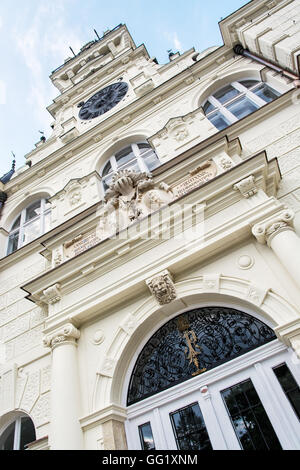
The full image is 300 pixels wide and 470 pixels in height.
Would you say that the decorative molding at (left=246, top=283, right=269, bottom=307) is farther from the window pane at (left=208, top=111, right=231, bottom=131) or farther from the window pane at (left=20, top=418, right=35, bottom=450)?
the window pane at (left=208, top=111, right=231, bottom=131)

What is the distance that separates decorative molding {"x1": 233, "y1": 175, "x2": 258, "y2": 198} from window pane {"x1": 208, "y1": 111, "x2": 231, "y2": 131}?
3289mm

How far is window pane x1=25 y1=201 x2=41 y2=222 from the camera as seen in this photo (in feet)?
32.5

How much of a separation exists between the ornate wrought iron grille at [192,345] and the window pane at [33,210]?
20.7 feet

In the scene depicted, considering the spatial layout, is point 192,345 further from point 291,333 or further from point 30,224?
point 30,224

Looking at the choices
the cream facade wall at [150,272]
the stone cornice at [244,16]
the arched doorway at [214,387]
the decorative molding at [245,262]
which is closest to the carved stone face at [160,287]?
the cream facade wall at [150,272]

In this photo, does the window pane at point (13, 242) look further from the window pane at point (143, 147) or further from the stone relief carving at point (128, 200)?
the window pane at point (143, 147)

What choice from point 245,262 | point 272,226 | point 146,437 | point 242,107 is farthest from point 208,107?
point 146,437

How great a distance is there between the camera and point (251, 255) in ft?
15.3

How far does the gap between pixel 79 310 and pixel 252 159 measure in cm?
353

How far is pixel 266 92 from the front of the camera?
8008mm

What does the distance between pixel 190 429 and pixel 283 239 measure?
256cm

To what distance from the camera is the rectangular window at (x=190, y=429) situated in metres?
3.88

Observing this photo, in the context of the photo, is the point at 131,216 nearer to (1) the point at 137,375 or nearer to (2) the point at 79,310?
(2) the point at 79,310
